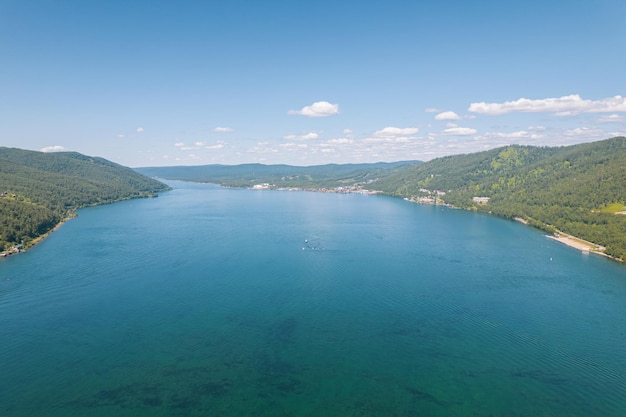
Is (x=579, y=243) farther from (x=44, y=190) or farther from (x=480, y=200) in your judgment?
(x=44, y=190)

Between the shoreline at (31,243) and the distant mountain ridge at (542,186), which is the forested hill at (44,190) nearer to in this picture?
the shoreline at (31,243)

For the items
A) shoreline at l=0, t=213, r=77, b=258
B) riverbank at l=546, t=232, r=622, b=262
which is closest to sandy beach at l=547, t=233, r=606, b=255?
riverbank at l=546, t=232, r=622, b=262

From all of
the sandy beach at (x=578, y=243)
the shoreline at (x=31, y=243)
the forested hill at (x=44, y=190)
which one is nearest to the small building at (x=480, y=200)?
the sandy beach at (x=578, y=243)

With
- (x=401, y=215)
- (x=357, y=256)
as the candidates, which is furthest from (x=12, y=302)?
(x=401, y=215)

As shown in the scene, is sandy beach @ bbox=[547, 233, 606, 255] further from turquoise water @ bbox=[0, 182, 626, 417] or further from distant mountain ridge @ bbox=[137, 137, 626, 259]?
turquoise water @ bbox=[0, 182, 626, 417]

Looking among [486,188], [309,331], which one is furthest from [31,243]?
[486,188]

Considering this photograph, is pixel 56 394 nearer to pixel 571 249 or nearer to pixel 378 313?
pixel 378 313
